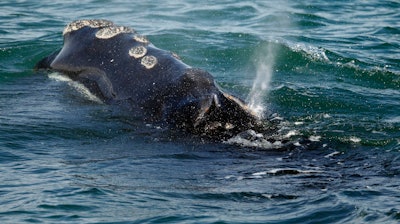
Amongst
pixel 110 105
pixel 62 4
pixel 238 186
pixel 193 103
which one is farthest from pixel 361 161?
pixel 62 4

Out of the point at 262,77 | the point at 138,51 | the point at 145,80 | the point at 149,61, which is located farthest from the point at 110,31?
the point at 262,77

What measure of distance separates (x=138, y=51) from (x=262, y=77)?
10.5 feet

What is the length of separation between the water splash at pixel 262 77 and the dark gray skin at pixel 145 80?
42.8 inches

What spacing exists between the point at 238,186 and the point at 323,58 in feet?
24.6

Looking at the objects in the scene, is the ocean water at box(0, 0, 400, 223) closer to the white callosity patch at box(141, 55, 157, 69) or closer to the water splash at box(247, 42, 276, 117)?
the water splash at box(247, 42, 276, 117)

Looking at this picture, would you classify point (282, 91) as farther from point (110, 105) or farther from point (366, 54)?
point (366, 54)

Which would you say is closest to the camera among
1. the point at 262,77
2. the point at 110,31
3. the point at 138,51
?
the point at 138,51

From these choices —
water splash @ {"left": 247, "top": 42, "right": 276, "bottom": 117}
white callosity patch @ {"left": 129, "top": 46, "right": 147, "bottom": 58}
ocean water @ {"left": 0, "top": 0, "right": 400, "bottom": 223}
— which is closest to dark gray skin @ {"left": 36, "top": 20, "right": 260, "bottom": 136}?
white callosity patch @ {"left": 129, "top": 46, "right": 147, "bottom": 58}

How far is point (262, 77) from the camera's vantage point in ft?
44.5

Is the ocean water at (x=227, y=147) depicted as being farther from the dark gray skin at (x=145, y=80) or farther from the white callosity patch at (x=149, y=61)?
the white callosity patch at (x=149, y=61)

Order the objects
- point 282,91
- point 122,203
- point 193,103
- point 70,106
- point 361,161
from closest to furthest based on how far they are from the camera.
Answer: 1. point 122,203
2. point 361,161
3. point 193,103
4. point 70,106
5. point 282,91

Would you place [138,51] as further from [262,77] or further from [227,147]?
[262,77]

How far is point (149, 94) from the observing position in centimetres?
1023

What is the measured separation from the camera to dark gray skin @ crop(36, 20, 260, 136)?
31.3ft
